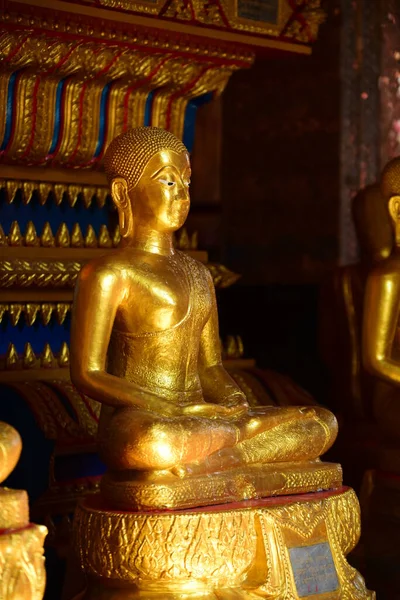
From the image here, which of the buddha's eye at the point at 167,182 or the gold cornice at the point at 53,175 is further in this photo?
the gold cornice at the point at 53,175

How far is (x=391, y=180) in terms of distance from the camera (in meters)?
5.37

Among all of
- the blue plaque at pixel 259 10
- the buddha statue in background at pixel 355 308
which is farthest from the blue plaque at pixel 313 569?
the blue plaque at pixel 259 10

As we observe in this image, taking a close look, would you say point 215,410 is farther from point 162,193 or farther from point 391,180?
point 391,180

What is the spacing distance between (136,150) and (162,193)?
0.51ft

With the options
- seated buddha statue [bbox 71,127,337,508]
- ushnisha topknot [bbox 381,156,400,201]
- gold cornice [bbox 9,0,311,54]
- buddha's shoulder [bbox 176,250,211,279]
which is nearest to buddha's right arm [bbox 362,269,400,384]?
ushnisha topknot [bbox 381,156,400,201]

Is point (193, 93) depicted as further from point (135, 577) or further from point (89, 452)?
point (135, 577)

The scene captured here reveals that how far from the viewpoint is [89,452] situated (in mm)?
5266

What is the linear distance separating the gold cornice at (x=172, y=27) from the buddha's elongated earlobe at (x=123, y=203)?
0.89 m

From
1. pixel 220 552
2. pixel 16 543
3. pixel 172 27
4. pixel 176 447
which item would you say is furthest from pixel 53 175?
pixel 16 543

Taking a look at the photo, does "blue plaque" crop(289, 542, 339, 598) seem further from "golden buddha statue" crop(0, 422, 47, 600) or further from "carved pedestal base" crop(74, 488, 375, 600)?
"golden buddha statue" crop(0, 422, 47, 600)

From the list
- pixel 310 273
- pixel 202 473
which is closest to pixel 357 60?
pixel 310 273

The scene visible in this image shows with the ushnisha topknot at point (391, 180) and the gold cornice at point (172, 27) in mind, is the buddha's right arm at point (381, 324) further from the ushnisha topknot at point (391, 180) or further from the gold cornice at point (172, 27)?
the gold cornice at point (172, 27)

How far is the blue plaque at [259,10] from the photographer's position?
19.1ft

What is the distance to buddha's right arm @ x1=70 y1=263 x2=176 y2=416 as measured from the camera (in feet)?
14.1
